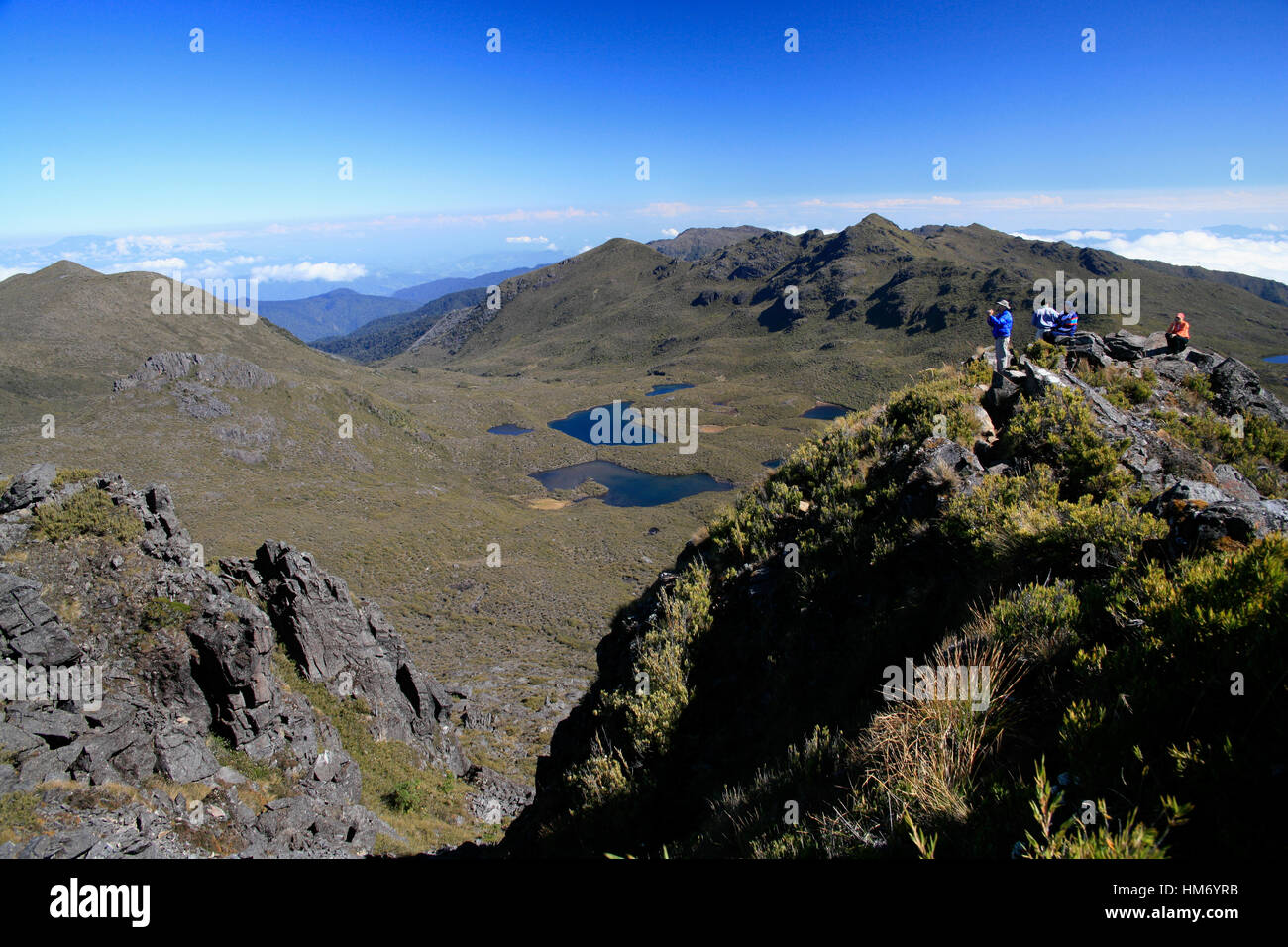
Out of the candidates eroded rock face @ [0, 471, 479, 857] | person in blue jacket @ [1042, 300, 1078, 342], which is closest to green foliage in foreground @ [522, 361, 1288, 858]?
person in blue jacket @ [1042, 300, 1078, 342]

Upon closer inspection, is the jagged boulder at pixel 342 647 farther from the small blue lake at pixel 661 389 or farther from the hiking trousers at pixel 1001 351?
the small blue lake at pixel 661 389

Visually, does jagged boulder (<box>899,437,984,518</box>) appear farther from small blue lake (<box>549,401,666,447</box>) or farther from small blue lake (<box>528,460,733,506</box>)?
small blue lake (<box>549,401,666,447</box>)

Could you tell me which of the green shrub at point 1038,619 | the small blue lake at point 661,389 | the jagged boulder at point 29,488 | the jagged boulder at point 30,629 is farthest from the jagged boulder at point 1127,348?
the small blue lake at point 661,389

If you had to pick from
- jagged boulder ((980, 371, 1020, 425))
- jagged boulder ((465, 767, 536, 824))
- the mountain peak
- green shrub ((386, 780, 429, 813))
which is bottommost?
jagged boulder ((465, 767, 536, 824))

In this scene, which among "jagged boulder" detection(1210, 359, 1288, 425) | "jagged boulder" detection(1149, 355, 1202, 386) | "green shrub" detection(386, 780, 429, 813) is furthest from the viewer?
"green shrub" detection(386, 780, 429, 813)
